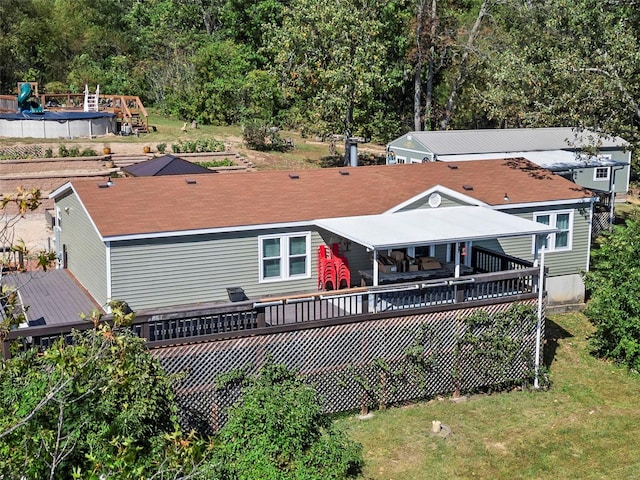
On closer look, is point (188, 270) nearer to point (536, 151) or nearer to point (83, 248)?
point (83, 248)

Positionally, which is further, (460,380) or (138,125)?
(138,125)

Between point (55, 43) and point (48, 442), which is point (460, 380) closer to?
point (48, 442)

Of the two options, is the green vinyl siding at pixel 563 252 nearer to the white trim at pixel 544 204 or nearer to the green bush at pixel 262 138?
the white trim at pixel 544 204

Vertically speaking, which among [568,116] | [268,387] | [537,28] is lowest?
[268,387]

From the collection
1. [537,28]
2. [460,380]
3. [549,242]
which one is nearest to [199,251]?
[460,380]

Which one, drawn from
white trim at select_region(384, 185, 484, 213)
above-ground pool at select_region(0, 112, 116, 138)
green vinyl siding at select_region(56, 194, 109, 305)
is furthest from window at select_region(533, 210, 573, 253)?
above-ground pool at select_region(0, 112, 116, 138)

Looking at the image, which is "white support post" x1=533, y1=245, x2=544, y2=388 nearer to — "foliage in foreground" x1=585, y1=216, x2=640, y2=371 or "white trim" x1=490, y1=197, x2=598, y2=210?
"foliage in foreground" x1=585, y1=216, x2=640, y2=371
